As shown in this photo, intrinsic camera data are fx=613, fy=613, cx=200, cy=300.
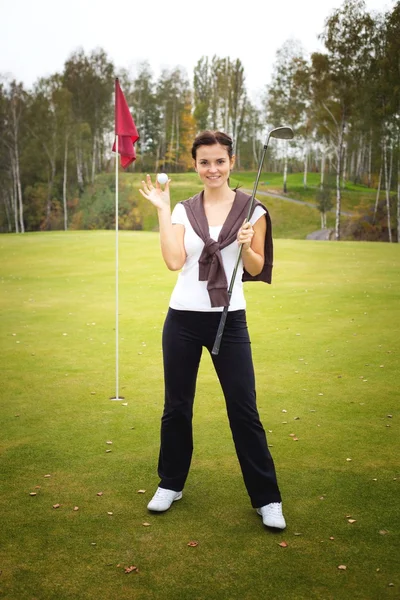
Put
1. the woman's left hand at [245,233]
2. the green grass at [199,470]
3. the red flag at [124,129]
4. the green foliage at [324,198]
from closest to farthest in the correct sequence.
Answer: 1. the green grass at [199,470]
2. the woman's left hand at [245,233]
3. the red flag at [124,129]
4. the green foliage at [324,198]

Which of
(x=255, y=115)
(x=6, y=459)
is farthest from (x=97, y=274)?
(x=255, y=115)

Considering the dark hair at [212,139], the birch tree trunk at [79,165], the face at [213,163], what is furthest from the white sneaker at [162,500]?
the birch tree trunk at [79,165]

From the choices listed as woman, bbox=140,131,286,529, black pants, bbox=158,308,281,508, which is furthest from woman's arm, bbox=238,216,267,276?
black pants, bbox=158,308,281,508

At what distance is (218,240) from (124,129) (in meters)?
3.16

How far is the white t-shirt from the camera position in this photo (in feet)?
11.8

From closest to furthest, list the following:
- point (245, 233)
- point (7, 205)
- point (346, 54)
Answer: point (245, 233) < point (346, 54) < point (7, 205)

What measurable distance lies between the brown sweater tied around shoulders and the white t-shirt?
40 millimetres

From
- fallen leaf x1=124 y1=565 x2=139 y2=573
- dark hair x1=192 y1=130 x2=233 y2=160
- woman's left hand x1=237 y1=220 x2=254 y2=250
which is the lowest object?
fallen leaf x1=124 y1=565 x2=139 y2=573

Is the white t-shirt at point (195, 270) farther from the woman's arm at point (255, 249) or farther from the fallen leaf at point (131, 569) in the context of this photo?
the fallen leaf at point (131, 569)

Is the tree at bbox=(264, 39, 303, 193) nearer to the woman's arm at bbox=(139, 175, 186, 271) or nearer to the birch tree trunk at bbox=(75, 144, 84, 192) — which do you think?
the birch tree trunk at bbox=(75, 144, 84, 192)

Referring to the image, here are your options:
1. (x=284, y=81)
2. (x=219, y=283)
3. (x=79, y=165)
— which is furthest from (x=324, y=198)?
(x=219, y=283)

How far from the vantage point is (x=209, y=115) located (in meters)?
70.4

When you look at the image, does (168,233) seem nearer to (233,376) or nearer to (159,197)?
(159,197)

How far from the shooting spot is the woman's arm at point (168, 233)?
352 cm
